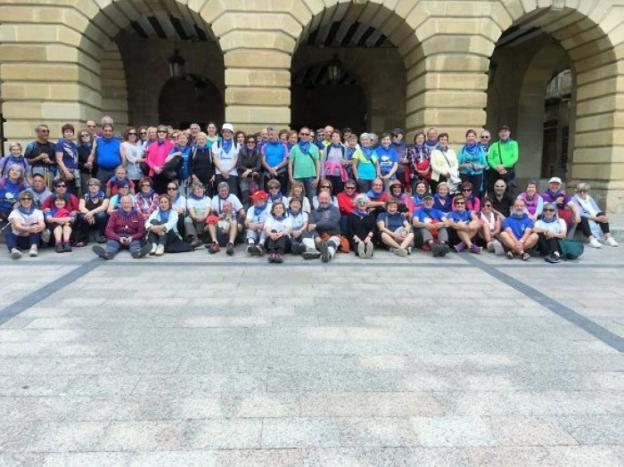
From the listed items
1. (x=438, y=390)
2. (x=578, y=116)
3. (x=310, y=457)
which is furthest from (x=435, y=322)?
(x=578, y=116)

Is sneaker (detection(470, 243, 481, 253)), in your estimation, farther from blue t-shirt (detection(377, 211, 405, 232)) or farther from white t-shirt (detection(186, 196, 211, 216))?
white t-shirt (detection(186, 196, 211, 216))

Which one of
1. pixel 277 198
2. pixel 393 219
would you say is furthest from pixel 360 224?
pixel 277 198

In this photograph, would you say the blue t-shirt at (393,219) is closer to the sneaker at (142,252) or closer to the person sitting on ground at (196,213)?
the person sitting on ground at (196,213)

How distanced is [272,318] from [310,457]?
2341 mm

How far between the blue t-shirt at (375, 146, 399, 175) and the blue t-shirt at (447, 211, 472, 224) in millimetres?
1419

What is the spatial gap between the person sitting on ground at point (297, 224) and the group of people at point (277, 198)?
0.07 feet

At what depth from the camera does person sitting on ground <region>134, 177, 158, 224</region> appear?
8689mm

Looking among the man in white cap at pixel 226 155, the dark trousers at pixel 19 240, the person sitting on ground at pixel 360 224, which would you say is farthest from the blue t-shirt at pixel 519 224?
the dark trousers at pixel 19 240

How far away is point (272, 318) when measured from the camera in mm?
4957

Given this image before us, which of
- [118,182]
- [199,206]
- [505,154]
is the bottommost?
[199,206]

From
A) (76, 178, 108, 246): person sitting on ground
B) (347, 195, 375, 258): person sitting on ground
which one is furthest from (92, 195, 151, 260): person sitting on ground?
(347, 195, 375, 258): person sitting on ground

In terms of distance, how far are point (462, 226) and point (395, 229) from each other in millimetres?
1141

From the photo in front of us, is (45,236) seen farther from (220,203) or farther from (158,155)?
(220,203)

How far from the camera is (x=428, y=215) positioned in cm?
889
